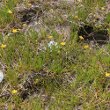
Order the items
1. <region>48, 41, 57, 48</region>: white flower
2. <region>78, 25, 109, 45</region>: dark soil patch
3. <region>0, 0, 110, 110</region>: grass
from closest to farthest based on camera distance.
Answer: <region>0, 0, 110, 110</region>: grass, <region>48, 41, 57, 48</region>: white flower, <region>78, 25, 109, 45</region>: dark soil patch

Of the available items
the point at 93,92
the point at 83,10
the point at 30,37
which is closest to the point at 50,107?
the point at 93,92

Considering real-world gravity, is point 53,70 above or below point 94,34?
below

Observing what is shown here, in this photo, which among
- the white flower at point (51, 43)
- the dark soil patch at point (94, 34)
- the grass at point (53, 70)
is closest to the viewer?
the grass at point (53, 70)

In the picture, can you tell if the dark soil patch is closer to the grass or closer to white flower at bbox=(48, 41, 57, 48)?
the grass

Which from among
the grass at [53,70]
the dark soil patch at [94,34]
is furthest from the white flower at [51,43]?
the dark soil patch at [94,34]

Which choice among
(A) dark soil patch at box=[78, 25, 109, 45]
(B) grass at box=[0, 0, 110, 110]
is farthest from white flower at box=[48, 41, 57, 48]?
(A) dark soil patch at box=[78, 25, 109, 45]

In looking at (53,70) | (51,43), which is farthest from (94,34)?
(53,70)

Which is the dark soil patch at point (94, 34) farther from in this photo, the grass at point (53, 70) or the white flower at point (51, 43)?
the white flower at point (51, 43)

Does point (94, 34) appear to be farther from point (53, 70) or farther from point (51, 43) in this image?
point (53, 70)

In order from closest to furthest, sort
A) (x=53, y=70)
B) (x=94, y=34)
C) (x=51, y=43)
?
(x=53, y=70) < (x=51, y=43) < (x=94, y=34)
